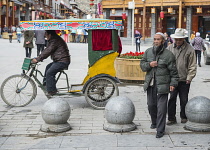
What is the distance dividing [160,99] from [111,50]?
2421 millimetres

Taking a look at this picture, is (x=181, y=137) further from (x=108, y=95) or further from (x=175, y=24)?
(x=175, y=24)

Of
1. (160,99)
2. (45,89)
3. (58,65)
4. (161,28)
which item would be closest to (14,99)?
(45,89)

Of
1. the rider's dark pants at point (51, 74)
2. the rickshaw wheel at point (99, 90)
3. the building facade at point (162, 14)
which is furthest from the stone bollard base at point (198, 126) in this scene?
the building facade at point (162, 14)

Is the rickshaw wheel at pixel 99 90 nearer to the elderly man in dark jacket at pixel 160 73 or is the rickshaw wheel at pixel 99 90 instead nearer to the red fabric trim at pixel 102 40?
the red fabric trim at pixel 102 40

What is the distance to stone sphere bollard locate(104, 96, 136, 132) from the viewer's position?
6.36 meters

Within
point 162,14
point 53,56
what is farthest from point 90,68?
point 162,14

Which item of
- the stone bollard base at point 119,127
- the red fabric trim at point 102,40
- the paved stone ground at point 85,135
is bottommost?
the paved stone ground at point 85,135

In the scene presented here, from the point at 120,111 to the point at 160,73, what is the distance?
0.93m

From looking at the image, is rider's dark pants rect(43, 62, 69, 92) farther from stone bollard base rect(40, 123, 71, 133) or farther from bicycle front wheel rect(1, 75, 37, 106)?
stone bollard base rect(40, 123, 71, 133)

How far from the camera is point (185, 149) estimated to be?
544cm

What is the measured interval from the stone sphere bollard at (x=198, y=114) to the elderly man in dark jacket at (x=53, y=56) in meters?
2.92

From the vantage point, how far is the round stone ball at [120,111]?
20.9 ft

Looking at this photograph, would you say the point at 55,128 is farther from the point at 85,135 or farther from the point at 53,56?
the point at 53,56

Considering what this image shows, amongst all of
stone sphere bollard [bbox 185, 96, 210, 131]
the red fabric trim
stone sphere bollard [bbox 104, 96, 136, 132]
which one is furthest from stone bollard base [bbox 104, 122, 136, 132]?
the red fabric trim
